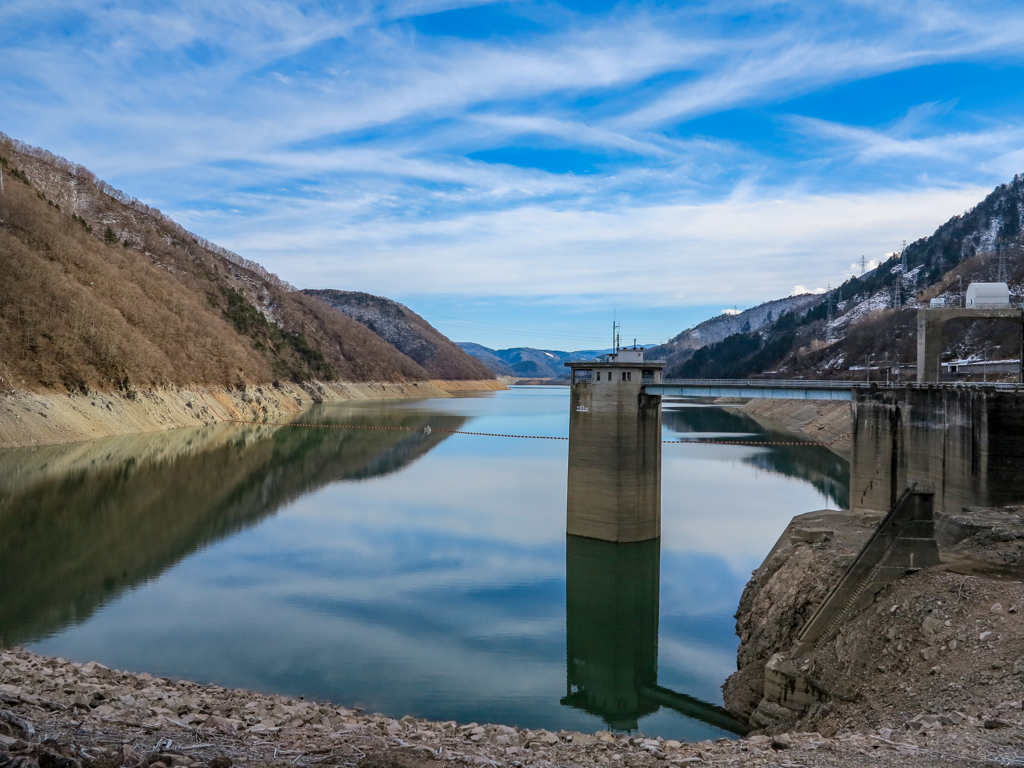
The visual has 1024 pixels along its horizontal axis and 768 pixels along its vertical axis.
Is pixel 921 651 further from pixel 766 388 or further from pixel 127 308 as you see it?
pixel 127 308

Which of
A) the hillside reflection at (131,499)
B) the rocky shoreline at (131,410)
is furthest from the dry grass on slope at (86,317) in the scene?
the hillside reflection at (131,499)

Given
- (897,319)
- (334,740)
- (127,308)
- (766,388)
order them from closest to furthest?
1. (334,740)
2. (766,388)
3. (127,308)
4. (897,319)

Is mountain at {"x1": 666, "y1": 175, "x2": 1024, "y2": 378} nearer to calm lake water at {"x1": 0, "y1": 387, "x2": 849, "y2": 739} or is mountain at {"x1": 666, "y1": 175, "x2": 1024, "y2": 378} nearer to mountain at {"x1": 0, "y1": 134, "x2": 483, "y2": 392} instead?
calm lake water at {"x1": 0, "y1": 387, "x2": 849, "y2": 739}

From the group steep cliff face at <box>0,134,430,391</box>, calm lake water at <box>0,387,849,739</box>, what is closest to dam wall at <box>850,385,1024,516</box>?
calm lake water at <box>0,387,849,739</box>

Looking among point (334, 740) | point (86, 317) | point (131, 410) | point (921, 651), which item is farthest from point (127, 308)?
point (921, 651)

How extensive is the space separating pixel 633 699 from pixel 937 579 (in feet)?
21.2

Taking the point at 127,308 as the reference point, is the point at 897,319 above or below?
above

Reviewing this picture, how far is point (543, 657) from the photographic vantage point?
16641 mm

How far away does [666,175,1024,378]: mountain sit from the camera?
8406 centimetres

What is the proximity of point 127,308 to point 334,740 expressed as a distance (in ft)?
227

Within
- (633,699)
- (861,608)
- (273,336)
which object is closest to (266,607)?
(633,699)

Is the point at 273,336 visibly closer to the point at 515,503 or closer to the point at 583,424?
the point at 515,503

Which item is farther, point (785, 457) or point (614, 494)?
point (785, 457)

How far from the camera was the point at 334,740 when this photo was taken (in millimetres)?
8852
